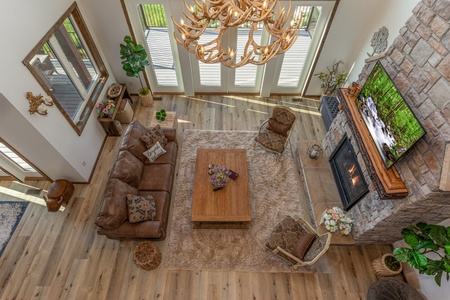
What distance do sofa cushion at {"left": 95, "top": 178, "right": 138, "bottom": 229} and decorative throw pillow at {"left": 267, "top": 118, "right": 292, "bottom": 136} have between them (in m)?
3.20

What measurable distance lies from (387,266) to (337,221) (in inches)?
39.6

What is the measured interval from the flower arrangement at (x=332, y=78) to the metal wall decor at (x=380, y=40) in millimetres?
1056

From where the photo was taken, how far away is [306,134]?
632cm

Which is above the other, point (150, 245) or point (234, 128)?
point (234, 128)

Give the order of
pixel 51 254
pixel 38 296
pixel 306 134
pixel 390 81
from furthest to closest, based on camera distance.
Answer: pixel 306 134 → pixel 51 254 → pixel 38 296 → pixel 390 81

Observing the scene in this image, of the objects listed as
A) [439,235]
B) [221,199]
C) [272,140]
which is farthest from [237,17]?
[272,140]

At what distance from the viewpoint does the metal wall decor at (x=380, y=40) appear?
473 centimetres

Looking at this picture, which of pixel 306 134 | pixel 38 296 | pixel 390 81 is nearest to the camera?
pixel 390 81

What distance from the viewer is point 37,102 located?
3.87 m

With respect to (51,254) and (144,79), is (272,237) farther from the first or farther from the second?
(144,79)

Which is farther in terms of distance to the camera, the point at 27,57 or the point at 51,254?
the point at 51,254

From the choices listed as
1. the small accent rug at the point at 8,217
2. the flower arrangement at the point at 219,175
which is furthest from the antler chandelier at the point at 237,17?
the small accent rug at the point at 8,217

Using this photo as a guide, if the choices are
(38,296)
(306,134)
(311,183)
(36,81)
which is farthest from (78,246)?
(306,134)

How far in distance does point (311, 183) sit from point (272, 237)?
1.58 meters
